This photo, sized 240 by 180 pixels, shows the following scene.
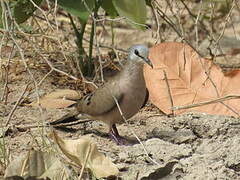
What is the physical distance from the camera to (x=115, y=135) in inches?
163

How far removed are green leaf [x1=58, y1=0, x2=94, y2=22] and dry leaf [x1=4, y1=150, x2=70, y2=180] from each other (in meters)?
1.14

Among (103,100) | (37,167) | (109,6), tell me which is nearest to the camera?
(37,167)

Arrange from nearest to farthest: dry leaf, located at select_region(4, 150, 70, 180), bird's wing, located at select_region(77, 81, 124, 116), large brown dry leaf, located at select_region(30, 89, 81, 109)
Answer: dry leaf, located at select_region(4, 150, 70, 180) < bird's wing, located at select_region(77, 81, 124, 116) < large brown dry leaf, located at select_region(30, 89, 81, 109)

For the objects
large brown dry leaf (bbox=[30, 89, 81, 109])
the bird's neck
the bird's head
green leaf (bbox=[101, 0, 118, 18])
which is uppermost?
green leaf (bbox=[101, 0, 118, 18])

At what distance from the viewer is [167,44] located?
4.71 metres

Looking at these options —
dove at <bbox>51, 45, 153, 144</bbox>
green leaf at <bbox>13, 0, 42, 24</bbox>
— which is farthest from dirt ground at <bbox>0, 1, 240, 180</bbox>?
green leaf at <bbox>13, 0, 42, 24</bbox>

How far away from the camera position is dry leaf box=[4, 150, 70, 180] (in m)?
3.30

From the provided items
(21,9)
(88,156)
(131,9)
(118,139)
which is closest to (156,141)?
(118,139)

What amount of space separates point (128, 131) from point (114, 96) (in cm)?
33

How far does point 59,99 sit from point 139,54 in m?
0.75

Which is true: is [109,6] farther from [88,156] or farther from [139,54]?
[88,156]

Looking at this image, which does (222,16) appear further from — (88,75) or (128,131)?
(128,131)

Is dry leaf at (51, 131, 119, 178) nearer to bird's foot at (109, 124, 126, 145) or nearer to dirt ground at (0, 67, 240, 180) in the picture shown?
dirt ground at (0, 67, 240, 180)

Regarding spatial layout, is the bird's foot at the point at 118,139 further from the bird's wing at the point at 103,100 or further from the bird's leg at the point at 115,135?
the bird's wing at the point at 103,100
